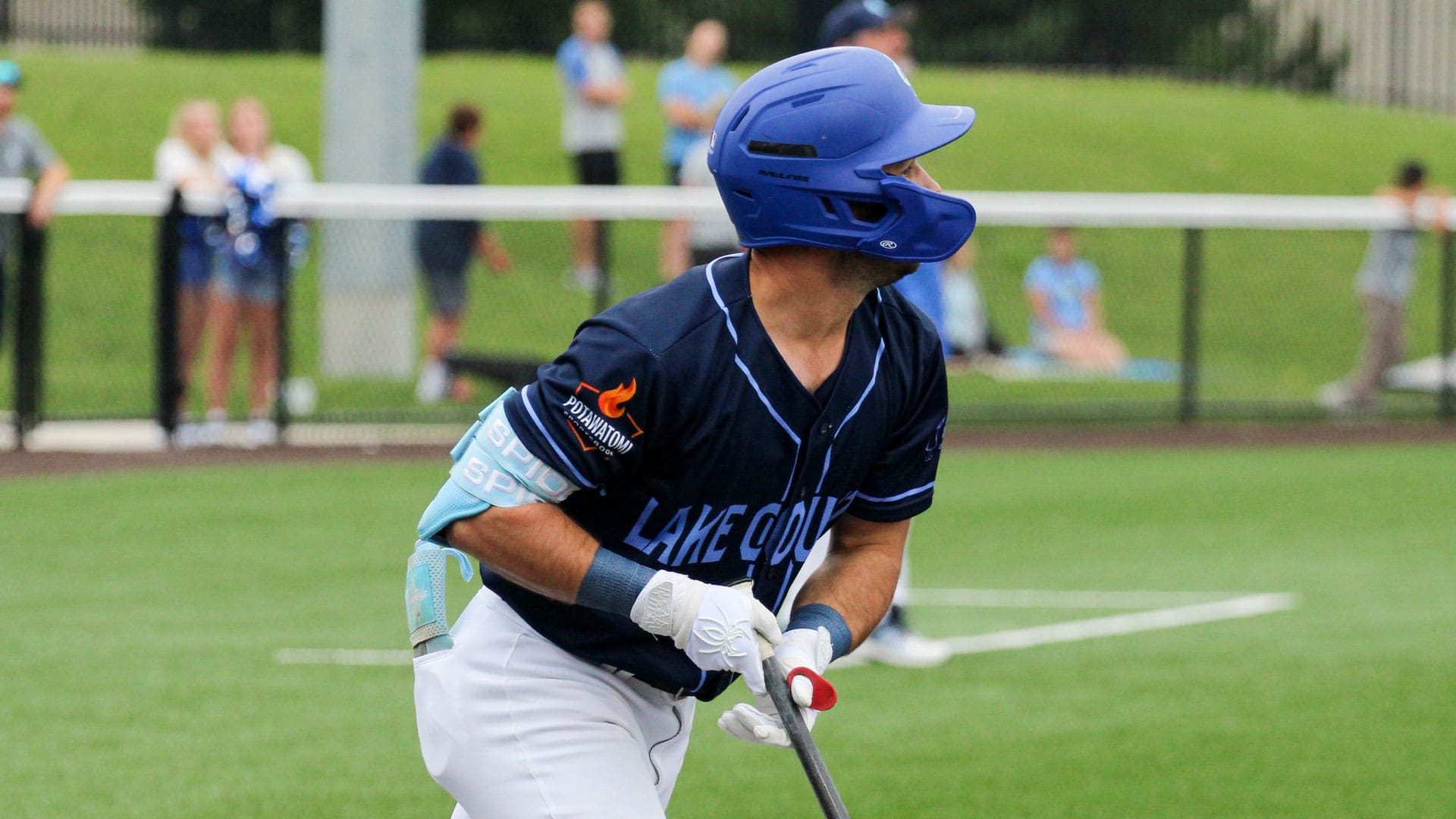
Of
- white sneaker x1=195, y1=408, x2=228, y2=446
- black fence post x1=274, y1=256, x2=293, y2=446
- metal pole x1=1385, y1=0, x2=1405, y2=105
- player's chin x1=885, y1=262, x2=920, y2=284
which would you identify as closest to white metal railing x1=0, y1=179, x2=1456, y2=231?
black fence post x1=274, y1=256, x2=293, y2=446

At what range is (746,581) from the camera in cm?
305

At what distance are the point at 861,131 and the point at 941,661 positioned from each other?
405cm

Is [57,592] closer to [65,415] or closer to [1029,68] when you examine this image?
[65,415]

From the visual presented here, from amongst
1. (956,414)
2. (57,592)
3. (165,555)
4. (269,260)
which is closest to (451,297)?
(269,260)

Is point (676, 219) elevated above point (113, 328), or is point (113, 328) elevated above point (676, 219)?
point (676, 219)

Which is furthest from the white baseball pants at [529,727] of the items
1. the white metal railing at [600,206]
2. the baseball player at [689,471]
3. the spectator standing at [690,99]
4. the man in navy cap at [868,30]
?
the spectator standing at [690,99]

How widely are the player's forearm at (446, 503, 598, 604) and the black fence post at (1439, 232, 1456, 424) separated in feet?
39.8

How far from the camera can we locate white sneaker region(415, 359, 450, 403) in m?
12.8

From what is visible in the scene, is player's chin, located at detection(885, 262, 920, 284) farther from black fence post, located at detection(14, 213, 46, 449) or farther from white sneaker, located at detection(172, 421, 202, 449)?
black fence post, located at detection(14, 213, 46, 449)

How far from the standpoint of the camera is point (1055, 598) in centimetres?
784

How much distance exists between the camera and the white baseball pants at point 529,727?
3.00 m

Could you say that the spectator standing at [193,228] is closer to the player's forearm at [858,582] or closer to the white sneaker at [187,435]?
the white sneaker at [187,435]

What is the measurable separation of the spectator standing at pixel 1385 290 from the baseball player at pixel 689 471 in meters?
11.6

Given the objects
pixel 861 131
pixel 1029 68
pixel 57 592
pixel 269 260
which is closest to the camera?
pixel 861 131
